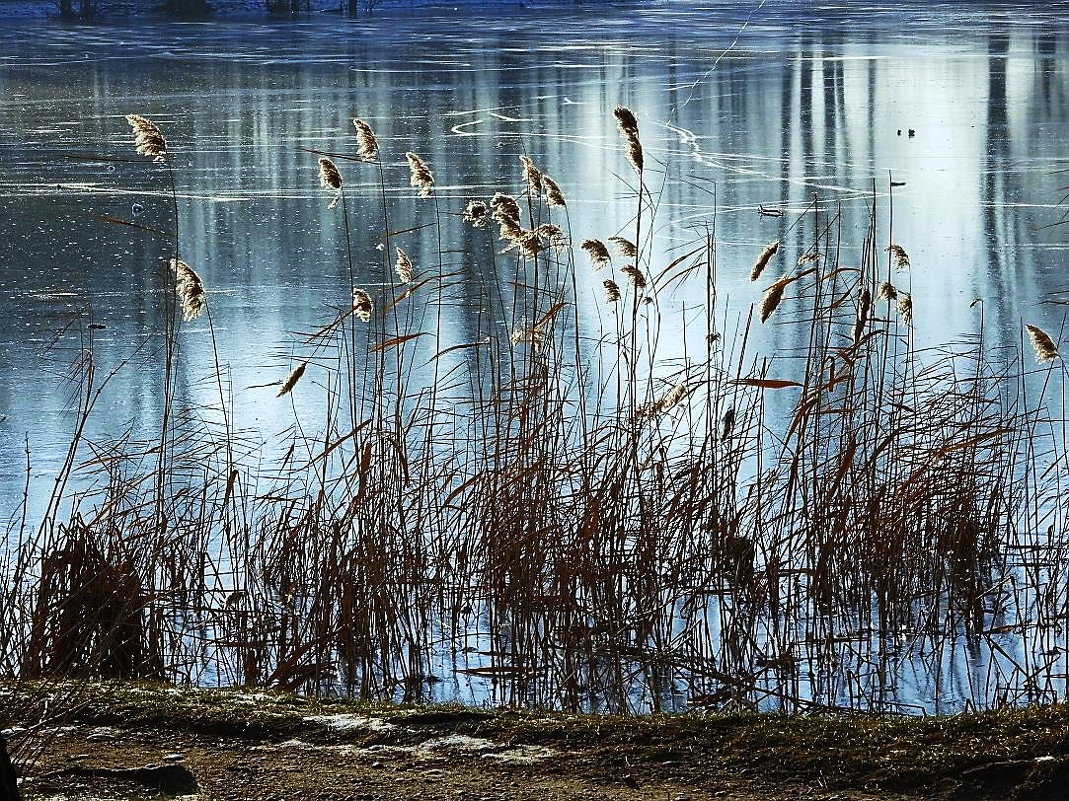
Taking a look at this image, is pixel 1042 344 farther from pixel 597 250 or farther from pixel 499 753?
pixel 499 753

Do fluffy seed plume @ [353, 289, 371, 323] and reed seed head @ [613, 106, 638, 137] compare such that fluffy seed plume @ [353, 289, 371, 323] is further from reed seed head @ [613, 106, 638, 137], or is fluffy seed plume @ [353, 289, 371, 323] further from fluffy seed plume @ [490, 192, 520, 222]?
reed seed head @ [613, 106, 638, 137]

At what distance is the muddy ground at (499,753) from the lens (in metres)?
3.06

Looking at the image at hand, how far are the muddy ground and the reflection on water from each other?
1993 mm

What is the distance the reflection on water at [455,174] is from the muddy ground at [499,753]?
1993mm

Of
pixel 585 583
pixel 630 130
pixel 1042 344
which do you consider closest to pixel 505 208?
pixel 630 130

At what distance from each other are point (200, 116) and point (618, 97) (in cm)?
468

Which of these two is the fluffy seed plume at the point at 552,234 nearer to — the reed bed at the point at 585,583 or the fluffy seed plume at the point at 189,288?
the reed bed at the point at 585,583

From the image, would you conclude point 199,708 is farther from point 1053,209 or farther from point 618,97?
point 618,97

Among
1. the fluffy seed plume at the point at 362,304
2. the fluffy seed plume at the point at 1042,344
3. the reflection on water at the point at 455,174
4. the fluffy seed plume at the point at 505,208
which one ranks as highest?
the reflection on water at the point at 455,174

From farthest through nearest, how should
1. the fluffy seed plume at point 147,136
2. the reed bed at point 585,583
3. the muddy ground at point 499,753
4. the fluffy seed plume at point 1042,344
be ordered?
the fluffy seed plume at point 147,136 → the fluffy seed plume at point 1042,344 → the reed bed at point 585,583 → the muddy ground at point 499,753

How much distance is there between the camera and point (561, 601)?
15.0ft

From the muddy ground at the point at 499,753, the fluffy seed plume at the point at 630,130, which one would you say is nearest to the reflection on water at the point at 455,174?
the fluffy seed plume at the point at 630,130

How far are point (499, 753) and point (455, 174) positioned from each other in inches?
394

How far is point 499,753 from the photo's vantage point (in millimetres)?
3324
